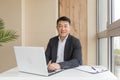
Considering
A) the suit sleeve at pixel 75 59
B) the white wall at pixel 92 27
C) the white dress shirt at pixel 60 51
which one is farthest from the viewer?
the white wall at pixel 92 27

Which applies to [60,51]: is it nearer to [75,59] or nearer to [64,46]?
[64,46]

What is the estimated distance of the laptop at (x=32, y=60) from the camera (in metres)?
1.65

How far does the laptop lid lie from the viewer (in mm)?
1646

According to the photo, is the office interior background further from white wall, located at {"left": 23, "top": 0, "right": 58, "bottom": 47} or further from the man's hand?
the man's hand

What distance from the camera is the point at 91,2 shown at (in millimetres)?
4316

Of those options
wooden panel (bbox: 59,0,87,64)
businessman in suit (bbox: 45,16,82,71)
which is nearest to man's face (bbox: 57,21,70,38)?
businessman in suit (bbox: 45,16,82,71)

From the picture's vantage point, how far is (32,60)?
5.70ft

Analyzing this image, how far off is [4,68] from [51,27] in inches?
45.0

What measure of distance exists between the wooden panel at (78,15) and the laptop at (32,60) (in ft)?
8.35

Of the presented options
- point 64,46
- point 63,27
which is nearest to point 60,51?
point 64,46

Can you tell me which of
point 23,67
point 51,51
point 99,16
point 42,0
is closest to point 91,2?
point 99,16

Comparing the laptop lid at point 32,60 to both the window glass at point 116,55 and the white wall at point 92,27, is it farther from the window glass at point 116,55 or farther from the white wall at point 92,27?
the white wall at point 92,27

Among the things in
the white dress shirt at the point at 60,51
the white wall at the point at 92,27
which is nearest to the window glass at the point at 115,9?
the white dress shirt at the point at 60,51

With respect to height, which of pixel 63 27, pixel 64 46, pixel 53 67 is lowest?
pixel 53 67
